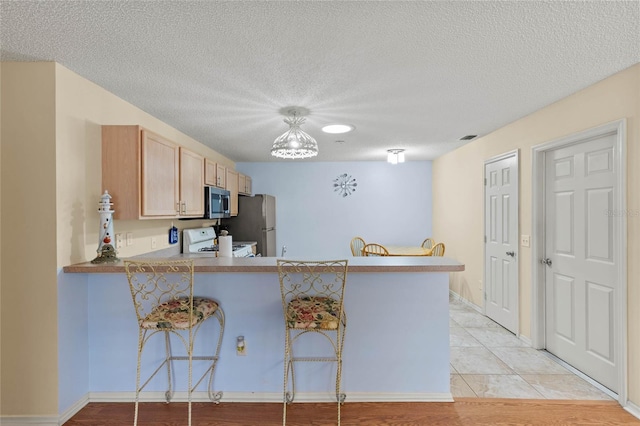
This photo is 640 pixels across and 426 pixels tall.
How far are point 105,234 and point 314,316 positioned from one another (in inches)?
63.8

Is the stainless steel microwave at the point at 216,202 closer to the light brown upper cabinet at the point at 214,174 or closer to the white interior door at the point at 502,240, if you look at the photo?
the light brown upper cabinet at the point at 214,174

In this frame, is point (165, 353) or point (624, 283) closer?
point (624, 283)

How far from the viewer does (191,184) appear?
3.33 meters

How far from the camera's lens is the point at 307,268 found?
2.04 metres

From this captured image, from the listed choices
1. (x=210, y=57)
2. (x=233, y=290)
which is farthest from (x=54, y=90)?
(x=233, y=290)

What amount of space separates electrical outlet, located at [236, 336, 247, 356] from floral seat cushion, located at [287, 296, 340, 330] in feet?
1.83

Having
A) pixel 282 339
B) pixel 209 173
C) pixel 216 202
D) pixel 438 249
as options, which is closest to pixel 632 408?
pixel 282 339

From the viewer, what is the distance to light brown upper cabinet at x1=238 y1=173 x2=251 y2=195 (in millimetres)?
5154

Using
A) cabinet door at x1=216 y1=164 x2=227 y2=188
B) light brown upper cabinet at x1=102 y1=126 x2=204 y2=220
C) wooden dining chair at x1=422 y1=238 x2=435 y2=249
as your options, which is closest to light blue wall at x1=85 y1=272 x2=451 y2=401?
light brown upper cabinet at x1=102 y1=126 x2=204 y2=220

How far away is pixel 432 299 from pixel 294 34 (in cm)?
197

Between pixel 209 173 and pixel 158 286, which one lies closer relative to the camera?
pixel 158 286

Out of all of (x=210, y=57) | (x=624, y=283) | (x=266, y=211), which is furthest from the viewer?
(x=266, y=211)

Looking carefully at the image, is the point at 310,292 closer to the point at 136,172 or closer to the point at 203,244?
the point at 136,172

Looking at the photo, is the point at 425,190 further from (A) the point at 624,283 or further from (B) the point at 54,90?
(B) the point at 54,90
